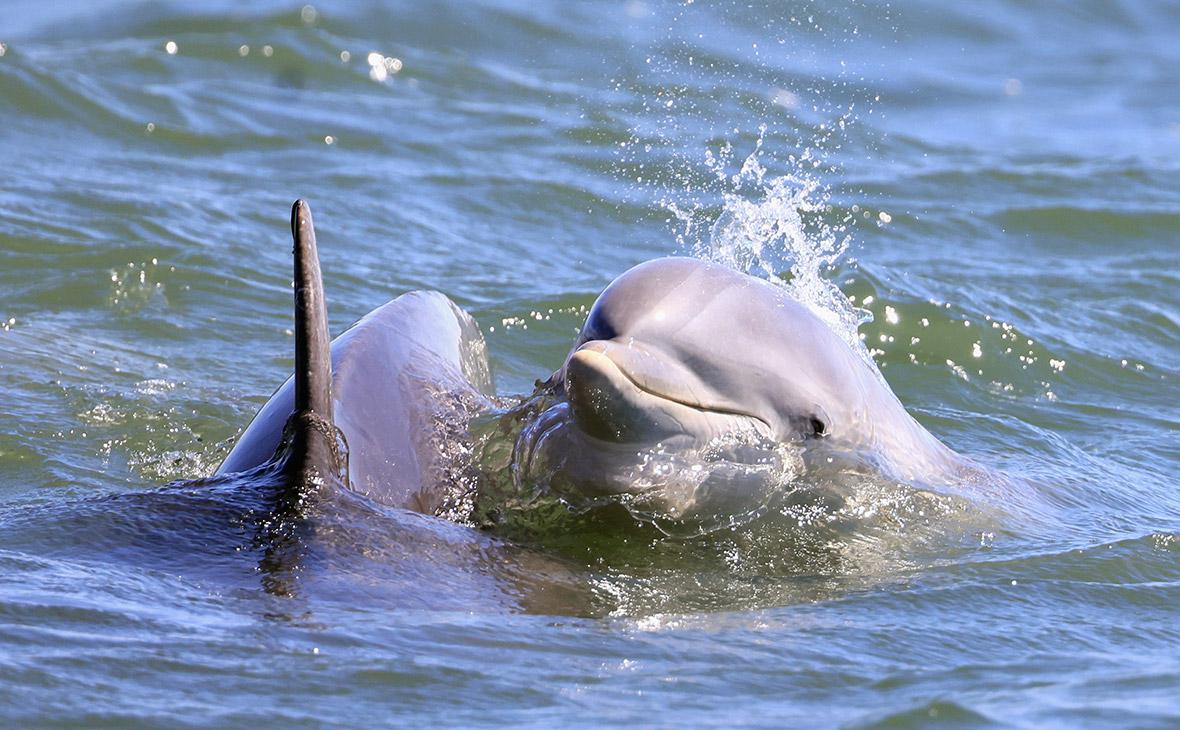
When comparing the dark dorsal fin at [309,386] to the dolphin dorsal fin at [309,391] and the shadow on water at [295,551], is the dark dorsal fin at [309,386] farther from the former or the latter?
the shadow on water at [295,551]

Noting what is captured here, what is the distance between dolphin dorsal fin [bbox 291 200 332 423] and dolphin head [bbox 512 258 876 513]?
0.77 m

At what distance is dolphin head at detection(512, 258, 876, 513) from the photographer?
17.7ft

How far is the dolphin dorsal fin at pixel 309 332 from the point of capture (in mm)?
5336

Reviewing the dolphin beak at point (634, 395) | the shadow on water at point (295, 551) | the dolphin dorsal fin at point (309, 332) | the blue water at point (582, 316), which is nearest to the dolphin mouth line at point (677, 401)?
the dolphin beak at point (634, 395)

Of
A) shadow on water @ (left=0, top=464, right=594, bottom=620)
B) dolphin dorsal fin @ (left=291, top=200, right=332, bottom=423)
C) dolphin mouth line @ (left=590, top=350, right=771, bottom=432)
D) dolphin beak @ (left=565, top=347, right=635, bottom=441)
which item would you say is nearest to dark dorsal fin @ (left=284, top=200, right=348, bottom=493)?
dolphin dorsal fin @ (left=291, top=200, right=332, bottom=423)

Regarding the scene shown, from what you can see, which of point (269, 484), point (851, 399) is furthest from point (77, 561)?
point (851, 399)

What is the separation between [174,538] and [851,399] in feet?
7.90

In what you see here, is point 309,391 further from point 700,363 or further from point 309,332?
point 700,363

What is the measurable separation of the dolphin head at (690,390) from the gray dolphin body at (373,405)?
1.29 ft

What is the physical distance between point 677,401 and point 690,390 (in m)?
0.07

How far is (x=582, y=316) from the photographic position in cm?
1054

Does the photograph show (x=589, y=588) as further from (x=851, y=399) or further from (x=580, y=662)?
(x=851, y=399)

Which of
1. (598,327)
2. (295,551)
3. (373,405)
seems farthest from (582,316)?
(295,551)

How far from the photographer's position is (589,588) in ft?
18.1
